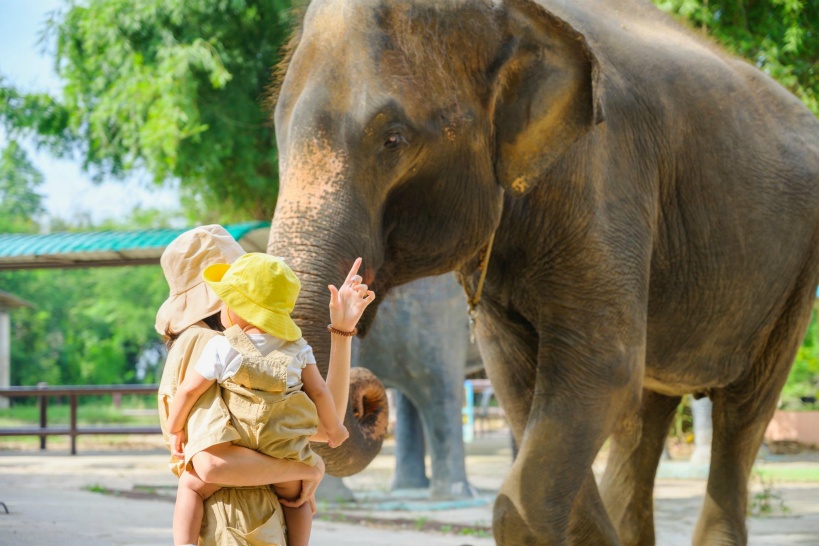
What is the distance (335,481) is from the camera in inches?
353

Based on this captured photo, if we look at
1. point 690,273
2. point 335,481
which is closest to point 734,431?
point 690,273

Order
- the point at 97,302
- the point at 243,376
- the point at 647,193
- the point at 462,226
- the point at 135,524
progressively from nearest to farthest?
the point at 243,376 < the point at 462,226 < the point at 647,193 < the point at 135,524 < the point at 97,302

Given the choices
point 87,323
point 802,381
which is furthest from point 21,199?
point 802,381

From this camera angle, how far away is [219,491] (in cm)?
277

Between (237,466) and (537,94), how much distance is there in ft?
5.61

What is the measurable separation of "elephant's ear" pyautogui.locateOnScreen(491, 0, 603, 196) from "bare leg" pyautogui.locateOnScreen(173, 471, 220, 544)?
1533 millimetres

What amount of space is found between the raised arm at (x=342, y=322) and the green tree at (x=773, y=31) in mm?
7644

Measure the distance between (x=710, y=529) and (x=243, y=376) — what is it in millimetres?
3144

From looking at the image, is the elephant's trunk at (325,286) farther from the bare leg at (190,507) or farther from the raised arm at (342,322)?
the bare leg at (190,507)

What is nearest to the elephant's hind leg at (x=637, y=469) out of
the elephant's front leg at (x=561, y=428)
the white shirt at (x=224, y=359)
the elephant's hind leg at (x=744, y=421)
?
the elephant's hind leg at (x=744, y=421)

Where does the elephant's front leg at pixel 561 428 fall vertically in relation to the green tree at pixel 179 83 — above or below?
below

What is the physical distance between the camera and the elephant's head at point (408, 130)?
3.32 m

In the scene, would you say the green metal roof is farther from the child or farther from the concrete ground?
the child

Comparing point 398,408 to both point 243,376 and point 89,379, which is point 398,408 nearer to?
point 243,376
